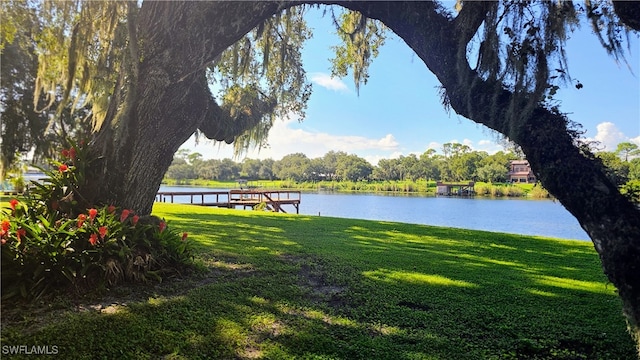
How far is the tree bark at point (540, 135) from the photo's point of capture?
242 cm

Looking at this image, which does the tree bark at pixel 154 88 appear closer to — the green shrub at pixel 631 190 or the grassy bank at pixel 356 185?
the green shrub at pixel 631 190

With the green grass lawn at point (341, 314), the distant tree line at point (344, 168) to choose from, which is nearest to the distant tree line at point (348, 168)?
the distant tree line at point (344, 168)

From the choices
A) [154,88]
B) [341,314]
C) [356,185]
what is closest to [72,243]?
[154,88]

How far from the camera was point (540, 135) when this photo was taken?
303cm

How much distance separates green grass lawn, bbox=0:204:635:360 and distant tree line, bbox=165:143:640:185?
4686 cm

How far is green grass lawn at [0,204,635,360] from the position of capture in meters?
2.46

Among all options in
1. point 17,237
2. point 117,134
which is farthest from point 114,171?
point 17,237

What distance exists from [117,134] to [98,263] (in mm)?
1614

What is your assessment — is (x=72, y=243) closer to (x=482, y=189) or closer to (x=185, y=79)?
(x=185, y=79)

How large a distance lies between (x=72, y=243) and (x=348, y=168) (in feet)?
206

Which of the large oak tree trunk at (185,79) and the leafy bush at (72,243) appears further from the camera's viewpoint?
the large oak tree trunk at (185,79)

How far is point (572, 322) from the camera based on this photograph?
10.4ft

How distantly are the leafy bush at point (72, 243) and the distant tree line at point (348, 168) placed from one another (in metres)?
48.9

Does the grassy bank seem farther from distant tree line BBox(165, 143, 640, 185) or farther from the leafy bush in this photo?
the leafy bush
